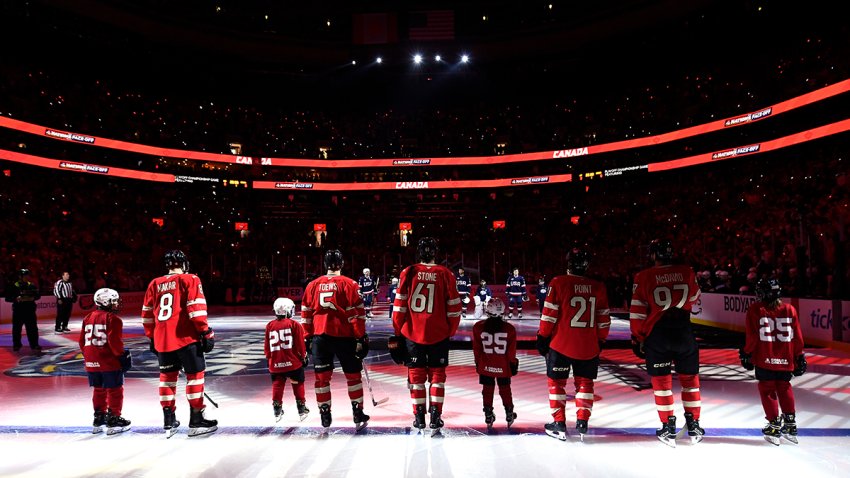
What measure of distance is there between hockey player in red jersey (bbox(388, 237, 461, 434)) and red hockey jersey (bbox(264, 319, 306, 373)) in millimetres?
1347

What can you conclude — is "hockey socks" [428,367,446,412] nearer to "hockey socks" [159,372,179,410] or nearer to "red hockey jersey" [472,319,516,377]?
"red hockey jersey" [472,319,516,377]

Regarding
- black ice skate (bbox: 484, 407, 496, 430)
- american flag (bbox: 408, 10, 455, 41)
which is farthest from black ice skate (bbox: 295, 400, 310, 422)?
american flag (bbox: 408, 10, 455, 41)

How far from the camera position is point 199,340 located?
576 cm

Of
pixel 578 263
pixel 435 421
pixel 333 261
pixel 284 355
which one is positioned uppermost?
pixel 333 261

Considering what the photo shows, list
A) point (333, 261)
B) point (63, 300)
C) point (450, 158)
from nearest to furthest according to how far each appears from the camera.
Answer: point (333, 261) < point (63, 300) < point (450, 158)

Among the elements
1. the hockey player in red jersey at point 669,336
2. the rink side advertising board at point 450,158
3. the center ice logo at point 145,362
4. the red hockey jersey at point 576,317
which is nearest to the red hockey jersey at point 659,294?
the hockey player in red jersey at point 669,336

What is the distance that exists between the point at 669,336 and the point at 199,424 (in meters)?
5.04

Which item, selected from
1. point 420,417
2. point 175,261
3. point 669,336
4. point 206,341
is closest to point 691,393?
point 669,336

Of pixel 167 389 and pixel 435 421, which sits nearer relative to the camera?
pixel 435 421

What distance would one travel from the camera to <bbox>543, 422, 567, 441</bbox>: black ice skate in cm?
533

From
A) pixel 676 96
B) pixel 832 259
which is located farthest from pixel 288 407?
pixel 676 96

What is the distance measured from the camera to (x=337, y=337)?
19.4ft

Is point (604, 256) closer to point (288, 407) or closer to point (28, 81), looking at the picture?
point (288, 407)

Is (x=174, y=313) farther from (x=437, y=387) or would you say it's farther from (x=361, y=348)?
(x=437, y=387)
